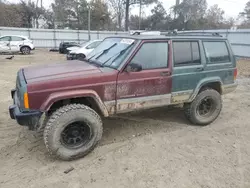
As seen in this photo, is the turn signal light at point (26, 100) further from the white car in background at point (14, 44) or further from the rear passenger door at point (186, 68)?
the white car in background at point (14, 44)

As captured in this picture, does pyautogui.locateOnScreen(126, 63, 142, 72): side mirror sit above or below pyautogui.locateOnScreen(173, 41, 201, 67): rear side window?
below

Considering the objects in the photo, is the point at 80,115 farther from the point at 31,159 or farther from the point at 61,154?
the point at 31,159

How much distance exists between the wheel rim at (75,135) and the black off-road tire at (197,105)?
7.05 ft

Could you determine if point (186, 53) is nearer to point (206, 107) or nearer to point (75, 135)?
point (206, 107)

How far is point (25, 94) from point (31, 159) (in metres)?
1.01

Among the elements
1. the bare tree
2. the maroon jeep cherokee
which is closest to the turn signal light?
the maroon jeep cherokee

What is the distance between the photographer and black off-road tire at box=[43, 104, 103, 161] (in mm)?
3463

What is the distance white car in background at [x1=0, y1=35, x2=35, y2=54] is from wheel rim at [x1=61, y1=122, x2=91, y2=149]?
17.7m

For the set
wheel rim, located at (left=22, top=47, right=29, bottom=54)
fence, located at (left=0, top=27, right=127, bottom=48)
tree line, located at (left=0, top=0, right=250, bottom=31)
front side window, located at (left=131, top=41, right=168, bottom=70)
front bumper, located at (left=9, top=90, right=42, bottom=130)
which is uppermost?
tree line, located at (left=0, top=0, right=250, bottom=31)

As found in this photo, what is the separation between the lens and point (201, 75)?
466 centimetres

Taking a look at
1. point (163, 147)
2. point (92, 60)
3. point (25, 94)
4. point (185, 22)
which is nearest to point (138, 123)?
point (163, 147)

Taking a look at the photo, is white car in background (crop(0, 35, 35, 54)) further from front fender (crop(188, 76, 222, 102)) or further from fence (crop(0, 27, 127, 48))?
front fender (crop(188, 76, 222, 102))

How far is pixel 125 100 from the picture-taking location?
397 cm

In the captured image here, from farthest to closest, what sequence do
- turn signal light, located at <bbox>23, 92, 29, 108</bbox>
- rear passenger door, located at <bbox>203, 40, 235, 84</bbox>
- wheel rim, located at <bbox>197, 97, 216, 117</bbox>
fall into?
wheel rim, located at <bbox>197, 97, 216, 117</bbox> < rear passenger door, located at <bbox>203, 40, 235, 84</bbox> < turn signal light, located at <bbox>23, 92, 29, 108</bbox>
